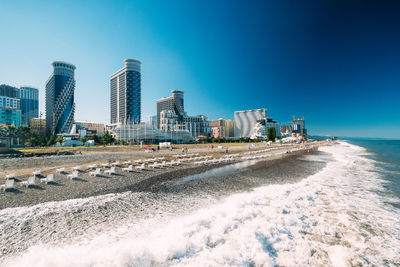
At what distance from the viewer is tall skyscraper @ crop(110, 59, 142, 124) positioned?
153000 millimetres

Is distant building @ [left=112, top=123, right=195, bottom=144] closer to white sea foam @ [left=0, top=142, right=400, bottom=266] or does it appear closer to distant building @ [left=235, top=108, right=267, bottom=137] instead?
white sea foam @ [left=0, top=142, right=400, bottom=266]

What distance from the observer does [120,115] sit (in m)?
157

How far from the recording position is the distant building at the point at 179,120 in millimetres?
143000

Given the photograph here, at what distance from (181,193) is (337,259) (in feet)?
25.5

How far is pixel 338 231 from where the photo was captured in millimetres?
6605

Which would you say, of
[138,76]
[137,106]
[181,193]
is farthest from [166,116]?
[181,193]

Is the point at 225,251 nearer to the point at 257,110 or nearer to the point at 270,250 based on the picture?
the point at 270,250

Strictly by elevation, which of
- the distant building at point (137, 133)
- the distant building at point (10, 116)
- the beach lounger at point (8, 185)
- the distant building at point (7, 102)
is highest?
the distant building at point (7, 102)

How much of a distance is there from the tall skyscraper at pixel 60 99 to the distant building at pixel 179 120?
2768 inches

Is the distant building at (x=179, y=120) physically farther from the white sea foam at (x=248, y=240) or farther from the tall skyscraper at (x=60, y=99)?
the white sea foam at (x=248, y=240)

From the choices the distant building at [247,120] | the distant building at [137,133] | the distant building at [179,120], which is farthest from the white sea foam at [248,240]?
the distant building at [247,120]

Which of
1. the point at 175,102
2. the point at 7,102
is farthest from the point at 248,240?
the point at 175,102

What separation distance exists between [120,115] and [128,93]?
21.7 meters

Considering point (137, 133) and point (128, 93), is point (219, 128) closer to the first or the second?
point (128, 93)
